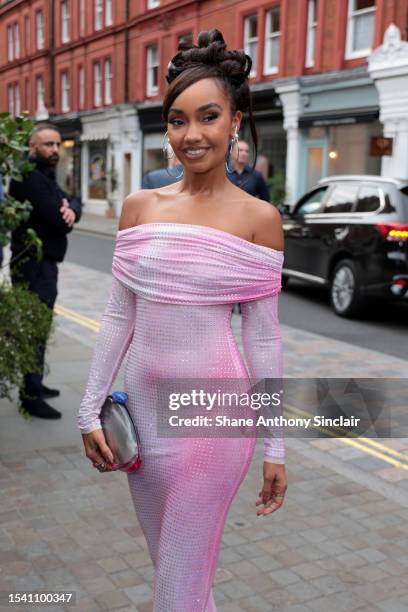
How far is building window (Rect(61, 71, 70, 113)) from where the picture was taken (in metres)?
36.9

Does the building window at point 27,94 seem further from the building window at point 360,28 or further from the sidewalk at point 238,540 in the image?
the sidewalk at point 238,540

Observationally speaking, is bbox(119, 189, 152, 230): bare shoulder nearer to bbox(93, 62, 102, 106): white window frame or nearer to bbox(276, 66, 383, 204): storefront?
bbox(276, 66, 383, 204): storefront

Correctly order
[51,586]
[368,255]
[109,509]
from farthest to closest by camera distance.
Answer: [368,255], [109,509], [51,586]

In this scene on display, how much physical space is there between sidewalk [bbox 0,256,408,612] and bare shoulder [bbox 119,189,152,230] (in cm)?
173

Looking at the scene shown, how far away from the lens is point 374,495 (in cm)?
434

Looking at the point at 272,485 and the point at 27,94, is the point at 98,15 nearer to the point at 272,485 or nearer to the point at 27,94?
the point at 27,94

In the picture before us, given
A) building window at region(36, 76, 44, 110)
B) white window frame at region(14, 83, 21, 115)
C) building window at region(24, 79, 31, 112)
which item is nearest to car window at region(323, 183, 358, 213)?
building window at region(36, 76, 44, 110)

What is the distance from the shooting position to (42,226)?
5.27m

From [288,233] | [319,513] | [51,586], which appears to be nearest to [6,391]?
[51,586]

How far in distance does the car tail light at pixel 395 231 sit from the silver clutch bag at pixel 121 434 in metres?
8.09

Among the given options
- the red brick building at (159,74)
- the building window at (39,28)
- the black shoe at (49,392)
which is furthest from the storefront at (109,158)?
the black shoe at (49,392)

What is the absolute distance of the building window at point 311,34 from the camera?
21172 mm

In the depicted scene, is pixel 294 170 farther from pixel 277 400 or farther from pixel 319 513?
pixel 277 400

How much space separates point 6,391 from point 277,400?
293 cm
